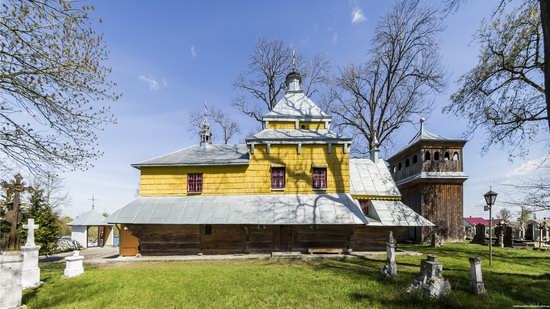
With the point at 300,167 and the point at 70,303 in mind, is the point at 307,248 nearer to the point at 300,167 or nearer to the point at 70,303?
the point at 300,167

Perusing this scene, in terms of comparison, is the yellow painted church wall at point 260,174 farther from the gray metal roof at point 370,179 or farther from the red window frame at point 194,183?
the gray metal roof at point 370,179

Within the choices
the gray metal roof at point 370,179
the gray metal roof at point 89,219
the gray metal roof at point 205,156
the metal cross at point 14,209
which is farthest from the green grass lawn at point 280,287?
the gray metal roof at point 89,219

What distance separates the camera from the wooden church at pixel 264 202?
16156 mm

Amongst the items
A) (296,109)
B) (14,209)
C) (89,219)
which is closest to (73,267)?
(14,209)

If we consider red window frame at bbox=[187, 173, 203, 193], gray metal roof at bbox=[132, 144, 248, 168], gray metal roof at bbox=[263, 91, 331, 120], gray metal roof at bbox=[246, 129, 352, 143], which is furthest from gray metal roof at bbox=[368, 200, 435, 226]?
red window frame at bbox=[187, 173, 203, 193]

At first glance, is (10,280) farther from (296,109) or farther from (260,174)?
(296,109)

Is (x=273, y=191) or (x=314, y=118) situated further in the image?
(x=314, y=118)

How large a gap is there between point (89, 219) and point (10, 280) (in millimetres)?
24713

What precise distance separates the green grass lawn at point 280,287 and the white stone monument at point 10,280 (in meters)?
0.99

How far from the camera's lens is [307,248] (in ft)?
54.4

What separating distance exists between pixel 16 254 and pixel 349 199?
47.5ft

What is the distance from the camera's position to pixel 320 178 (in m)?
17.6

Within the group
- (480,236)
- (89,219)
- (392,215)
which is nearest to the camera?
(392,215)

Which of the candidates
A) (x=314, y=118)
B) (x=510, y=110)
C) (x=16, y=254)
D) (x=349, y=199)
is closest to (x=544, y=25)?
(x=510, y=110)
